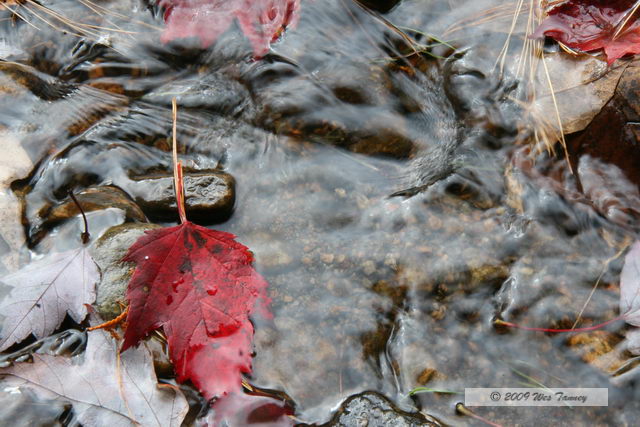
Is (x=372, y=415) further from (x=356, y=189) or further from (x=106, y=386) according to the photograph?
(x=356, y=189)

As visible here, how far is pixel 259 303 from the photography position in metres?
2.11

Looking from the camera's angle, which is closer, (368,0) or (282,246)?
(282,246)

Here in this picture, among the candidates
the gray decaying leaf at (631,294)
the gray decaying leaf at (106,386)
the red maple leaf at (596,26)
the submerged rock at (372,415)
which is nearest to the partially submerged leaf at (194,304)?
the gray decaying leaf at (106,386)

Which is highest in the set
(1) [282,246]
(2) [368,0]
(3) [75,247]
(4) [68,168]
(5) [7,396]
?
(2) [368,0]

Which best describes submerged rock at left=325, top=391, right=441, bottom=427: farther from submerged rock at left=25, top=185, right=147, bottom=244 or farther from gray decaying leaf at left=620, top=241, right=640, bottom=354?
submerged rock at left=25, top=185, right=147, bottom=244

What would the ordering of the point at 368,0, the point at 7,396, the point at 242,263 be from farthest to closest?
the point at 368,0 < the point at 242,263 < the point at 7,396

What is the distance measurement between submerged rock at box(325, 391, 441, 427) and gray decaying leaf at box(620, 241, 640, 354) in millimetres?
945

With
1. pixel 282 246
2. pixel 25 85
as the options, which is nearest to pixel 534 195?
pixel 282 246

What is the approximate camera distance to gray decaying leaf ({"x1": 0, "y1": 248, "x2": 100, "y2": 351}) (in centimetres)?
186

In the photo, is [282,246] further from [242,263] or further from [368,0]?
[368,0]

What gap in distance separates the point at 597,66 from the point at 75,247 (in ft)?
8.93

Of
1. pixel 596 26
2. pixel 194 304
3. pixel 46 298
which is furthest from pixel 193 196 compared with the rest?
pixel 596 26

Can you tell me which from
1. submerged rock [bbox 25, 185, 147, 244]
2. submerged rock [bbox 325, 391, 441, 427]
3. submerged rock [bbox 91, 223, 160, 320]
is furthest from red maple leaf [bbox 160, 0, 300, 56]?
submerged rock [bbox 325, 391, 441, 427]

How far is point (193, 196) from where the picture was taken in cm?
221
